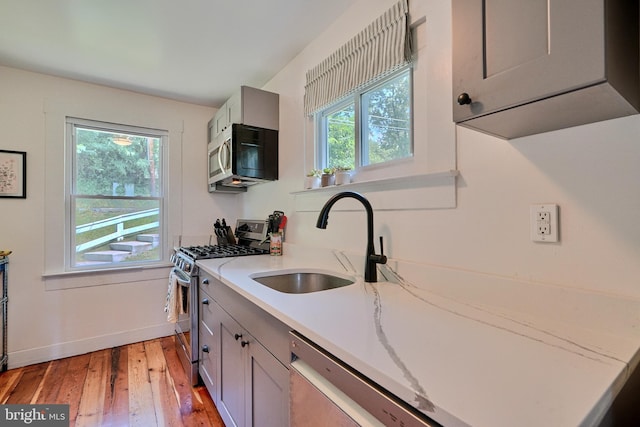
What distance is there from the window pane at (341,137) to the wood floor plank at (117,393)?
2052 millimetres

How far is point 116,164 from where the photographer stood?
292 centimetres

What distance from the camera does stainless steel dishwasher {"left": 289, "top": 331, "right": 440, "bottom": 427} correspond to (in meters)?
0.59

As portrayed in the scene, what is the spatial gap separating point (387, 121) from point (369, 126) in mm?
152

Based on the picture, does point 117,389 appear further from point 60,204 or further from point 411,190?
point 411,190

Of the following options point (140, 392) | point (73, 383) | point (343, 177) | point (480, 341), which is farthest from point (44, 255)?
point (480, 341)

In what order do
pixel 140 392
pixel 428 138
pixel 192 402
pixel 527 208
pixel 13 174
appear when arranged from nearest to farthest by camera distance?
pixel 527 208
pixel 428 138
pixel 192 402
pixel 140 392
pixel 13 174

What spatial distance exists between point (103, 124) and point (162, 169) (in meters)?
0.63

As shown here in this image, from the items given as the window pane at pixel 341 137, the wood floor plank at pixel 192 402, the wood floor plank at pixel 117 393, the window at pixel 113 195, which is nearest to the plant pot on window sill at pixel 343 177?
the window pane at pixel 341 137

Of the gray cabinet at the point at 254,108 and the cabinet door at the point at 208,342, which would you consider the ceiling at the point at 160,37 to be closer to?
the gray cabinet at the point at 254,108

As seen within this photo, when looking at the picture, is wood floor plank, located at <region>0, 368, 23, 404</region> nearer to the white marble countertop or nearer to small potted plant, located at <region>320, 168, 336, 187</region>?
the white marble countertop

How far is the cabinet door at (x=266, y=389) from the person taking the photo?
3.30ft

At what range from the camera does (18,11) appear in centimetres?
178

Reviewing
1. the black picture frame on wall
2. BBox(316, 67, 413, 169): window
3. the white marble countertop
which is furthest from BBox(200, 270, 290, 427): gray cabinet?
the black picture frame on wall

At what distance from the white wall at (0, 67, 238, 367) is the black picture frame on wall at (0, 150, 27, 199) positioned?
4 centimetres
